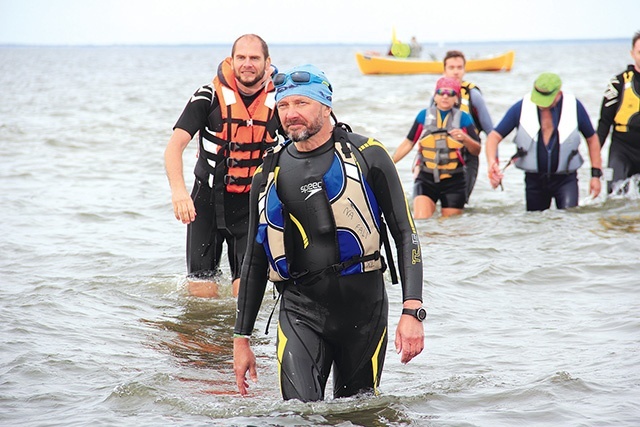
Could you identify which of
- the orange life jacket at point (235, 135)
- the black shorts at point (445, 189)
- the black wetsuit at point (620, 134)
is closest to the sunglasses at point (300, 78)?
the orange life jacket at point (235, 135)

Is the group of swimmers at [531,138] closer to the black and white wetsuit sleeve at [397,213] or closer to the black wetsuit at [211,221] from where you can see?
the black wetsuit at [211,221]

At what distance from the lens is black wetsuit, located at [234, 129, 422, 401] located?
4.16 m

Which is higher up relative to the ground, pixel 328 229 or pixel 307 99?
pixel 307 99

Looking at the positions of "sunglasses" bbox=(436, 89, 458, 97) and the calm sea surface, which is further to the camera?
"sunglasses" bbox=(436, 89, 458, 97)

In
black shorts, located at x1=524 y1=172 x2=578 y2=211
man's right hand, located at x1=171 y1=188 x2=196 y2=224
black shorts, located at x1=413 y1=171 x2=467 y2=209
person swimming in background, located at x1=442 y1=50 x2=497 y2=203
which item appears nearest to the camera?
man's right hand, located at x1=171 y1=188 x2=196 y2=224

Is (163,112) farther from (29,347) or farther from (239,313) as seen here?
(239,313)

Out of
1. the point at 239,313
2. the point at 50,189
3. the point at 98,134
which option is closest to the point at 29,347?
the point at 239,313

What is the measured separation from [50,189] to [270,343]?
864 cm

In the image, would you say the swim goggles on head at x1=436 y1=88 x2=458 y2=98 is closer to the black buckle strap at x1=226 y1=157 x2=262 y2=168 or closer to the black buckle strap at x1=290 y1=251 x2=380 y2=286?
the black buckle strap at x1=226 y1=157 x2=262 y2=168

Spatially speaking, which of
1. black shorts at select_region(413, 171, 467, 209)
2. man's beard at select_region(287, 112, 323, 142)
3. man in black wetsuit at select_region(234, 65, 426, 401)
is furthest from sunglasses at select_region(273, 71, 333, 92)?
black shorts at select_region(413, 171, 467, 209)

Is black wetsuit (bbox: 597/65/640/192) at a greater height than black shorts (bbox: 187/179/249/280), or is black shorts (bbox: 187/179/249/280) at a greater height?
black wetsuit (bbox: 597/65/640/192)

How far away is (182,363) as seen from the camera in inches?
237

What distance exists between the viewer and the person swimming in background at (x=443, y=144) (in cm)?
994

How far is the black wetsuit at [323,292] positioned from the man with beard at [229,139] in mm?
1707
